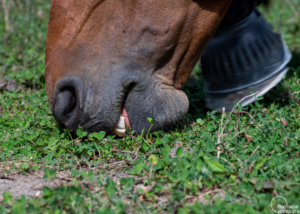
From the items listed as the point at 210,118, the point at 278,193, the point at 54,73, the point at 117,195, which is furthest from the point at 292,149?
the point at 54,73

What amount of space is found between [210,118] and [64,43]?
113 centimetres

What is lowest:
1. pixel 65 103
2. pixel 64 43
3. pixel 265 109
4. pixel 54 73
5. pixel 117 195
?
pixel 265 109

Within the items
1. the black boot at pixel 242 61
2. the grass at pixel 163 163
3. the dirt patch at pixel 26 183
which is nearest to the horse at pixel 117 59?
the grass at pixel 163 163

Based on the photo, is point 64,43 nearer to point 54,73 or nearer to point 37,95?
point 54,73

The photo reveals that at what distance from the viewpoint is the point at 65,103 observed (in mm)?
1812

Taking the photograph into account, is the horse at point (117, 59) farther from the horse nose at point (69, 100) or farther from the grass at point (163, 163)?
the grass at point (163, 163)

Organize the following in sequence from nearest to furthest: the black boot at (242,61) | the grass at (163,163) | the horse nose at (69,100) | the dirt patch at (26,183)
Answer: the grass at (163,163)
the dirt patch at (26,183)
the horse nose at (69,100)
the black boot at (242,61)

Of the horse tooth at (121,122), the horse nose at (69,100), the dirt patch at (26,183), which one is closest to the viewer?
the dirt patch at (26,183)

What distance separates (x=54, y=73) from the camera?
Result: 186 centimetres

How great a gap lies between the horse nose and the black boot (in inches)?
45.8

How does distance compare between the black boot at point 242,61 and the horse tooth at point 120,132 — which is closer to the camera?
the horse tooth at point 120,132

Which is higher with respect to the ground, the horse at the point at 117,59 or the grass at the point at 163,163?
the horse at the point at 117,59

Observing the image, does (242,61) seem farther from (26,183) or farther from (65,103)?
(26,183)

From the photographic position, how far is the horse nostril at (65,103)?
181cm
